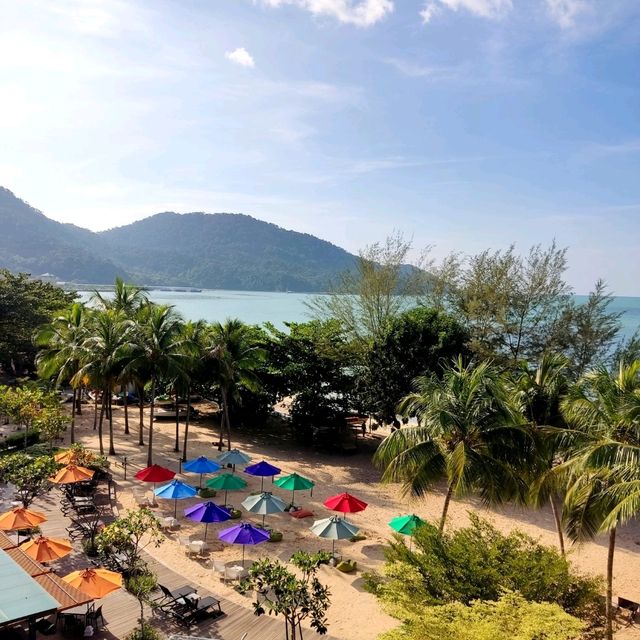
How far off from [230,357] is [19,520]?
13836mm

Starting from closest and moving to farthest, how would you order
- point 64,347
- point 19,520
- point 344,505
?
point 19,520, point 344,505, point 64,347

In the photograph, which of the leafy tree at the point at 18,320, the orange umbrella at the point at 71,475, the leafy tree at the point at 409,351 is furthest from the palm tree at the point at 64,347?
the leafy tree at the point at 409,351

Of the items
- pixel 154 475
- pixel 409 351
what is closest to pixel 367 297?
pixel 409 351

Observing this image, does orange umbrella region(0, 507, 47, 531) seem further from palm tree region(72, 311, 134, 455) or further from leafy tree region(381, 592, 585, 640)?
leafy tree region(381, 592, 585, 640)

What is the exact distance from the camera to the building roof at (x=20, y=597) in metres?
8.95

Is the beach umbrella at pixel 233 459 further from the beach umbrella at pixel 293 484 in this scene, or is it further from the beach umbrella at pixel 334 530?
the beach umbrella at pixel 334 530

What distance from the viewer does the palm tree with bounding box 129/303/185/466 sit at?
23.7 metres

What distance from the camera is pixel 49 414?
23094mm

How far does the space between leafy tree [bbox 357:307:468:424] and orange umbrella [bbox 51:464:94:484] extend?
587 inches

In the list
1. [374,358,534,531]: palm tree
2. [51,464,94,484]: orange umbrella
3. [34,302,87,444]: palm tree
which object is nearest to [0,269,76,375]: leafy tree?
[34,302,87,444]: palm tree

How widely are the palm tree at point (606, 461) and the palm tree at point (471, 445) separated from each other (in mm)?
1713

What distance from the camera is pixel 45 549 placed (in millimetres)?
12750

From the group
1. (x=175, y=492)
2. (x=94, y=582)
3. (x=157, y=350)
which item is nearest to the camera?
(x=94, y=582)

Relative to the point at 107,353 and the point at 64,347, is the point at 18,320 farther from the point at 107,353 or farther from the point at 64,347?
the point at 107,353
